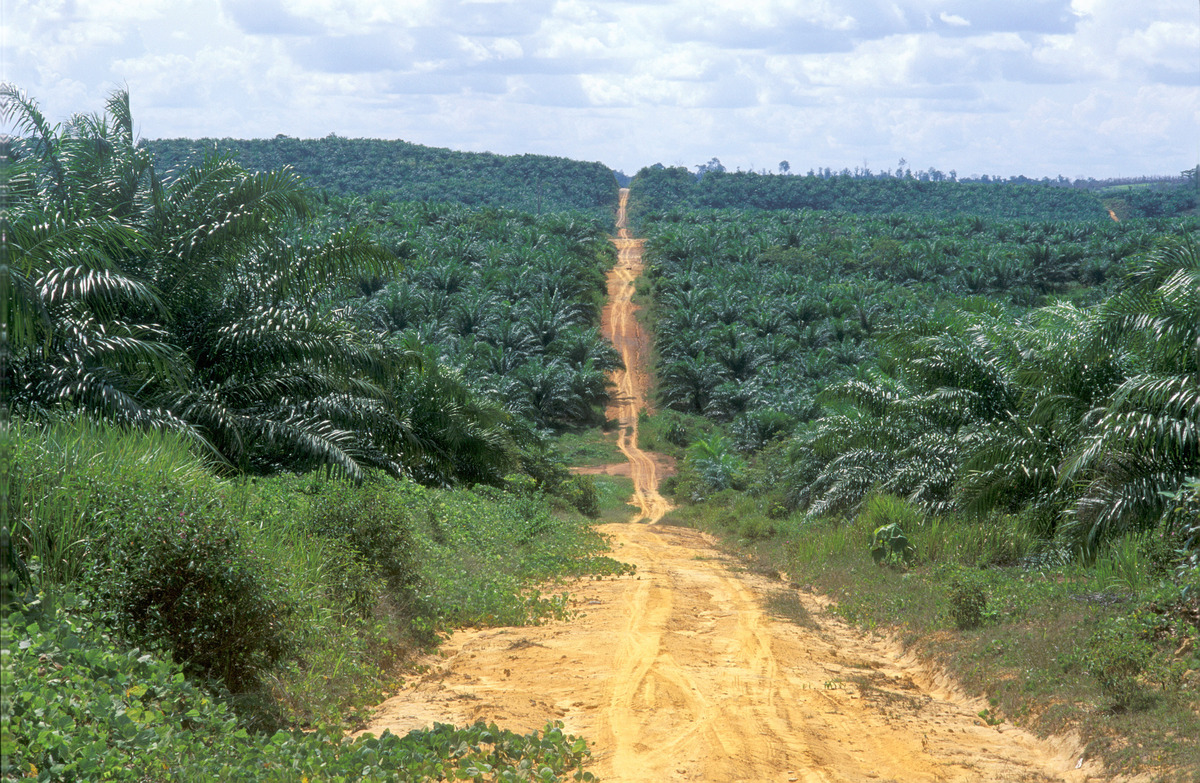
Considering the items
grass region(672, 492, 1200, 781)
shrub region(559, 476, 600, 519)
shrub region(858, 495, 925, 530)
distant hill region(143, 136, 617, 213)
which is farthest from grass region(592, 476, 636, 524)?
distant hill region(143, 136, 617, 213)

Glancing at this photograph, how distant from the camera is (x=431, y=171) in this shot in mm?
85125

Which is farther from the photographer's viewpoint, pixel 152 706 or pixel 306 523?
pixel 306 523

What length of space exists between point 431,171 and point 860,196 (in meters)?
39.6

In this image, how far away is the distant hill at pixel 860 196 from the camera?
81.2 meters

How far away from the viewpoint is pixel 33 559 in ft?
14.6

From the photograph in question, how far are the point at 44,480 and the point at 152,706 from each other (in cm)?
173

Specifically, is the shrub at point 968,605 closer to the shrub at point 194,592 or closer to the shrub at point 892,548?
the shrub at point 892,548

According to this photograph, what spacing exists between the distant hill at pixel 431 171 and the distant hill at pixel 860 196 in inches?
257

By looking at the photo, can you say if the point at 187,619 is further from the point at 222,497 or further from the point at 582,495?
the point at 582,495

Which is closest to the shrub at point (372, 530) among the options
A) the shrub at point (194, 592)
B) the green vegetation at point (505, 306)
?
the shrub at point (194, 592)

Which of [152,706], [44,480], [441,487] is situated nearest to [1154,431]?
[152,706]

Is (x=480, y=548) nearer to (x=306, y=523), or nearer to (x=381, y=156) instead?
(x=306, y=523)

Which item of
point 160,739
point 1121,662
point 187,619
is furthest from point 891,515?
point 160,739

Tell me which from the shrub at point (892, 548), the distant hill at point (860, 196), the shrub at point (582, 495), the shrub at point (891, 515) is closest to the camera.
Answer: the shrub at point (892, 548)
